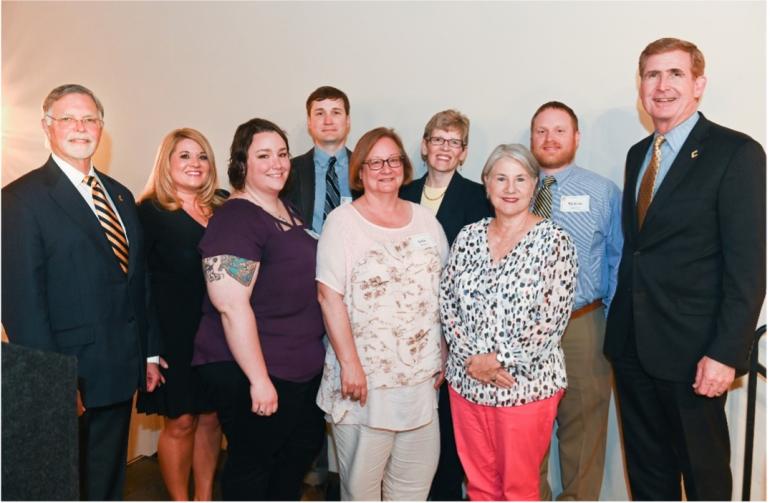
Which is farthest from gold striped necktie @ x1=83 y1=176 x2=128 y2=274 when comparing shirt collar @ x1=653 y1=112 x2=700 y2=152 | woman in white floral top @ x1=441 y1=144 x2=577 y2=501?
shirt collar @ x1=653 y1=112 x2=700 y2=152

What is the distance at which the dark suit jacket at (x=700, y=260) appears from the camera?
202 centimetres

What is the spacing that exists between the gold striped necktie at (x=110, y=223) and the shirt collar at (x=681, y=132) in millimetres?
2176

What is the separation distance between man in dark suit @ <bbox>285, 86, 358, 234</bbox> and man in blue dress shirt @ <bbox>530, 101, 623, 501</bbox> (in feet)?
3.16

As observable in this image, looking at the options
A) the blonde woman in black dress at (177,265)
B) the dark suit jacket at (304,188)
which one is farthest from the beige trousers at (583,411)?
the blonde woman in black dress at (177,265)

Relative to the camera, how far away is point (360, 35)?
3.39 m

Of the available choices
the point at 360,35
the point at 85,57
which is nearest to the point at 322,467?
the point at 360,35

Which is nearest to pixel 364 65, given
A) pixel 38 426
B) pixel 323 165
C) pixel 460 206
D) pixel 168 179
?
pixel 323 165

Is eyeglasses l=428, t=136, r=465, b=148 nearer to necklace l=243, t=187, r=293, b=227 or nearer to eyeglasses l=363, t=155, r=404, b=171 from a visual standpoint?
eyeglasses l=363, t=155, r=404, b=171

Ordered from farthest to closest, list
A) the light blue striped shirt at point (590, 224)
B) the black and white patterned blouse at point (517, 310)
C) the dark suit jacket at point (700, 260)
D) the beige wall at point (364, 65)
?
the beige wall at point (364, 65), the light blue striped shirt at point (590, 224), the black and white patterned blouse at point (517, 310), the dark suit jacket at point (700, 260)

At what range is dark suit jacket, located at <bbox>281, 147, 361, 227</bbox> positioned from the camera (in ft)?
9.68

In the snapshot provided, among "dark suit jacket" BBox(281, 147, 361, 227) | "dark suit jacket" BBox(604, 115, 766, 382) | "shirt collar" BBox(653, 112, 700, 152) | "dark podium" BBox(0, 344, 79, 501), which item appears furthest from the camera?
"dark suit jacket" BBox(281, 147, 361, 227)

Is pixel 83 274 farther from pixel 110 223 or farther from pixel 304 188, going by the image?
pixel 304 188

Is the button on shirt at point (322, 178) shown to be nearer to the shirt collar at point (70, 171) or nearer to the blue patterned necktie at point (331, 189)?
the blue patterned necktie at point (331, 189)

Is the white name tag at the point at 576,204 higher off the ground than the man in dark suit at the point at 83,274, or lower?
higher
